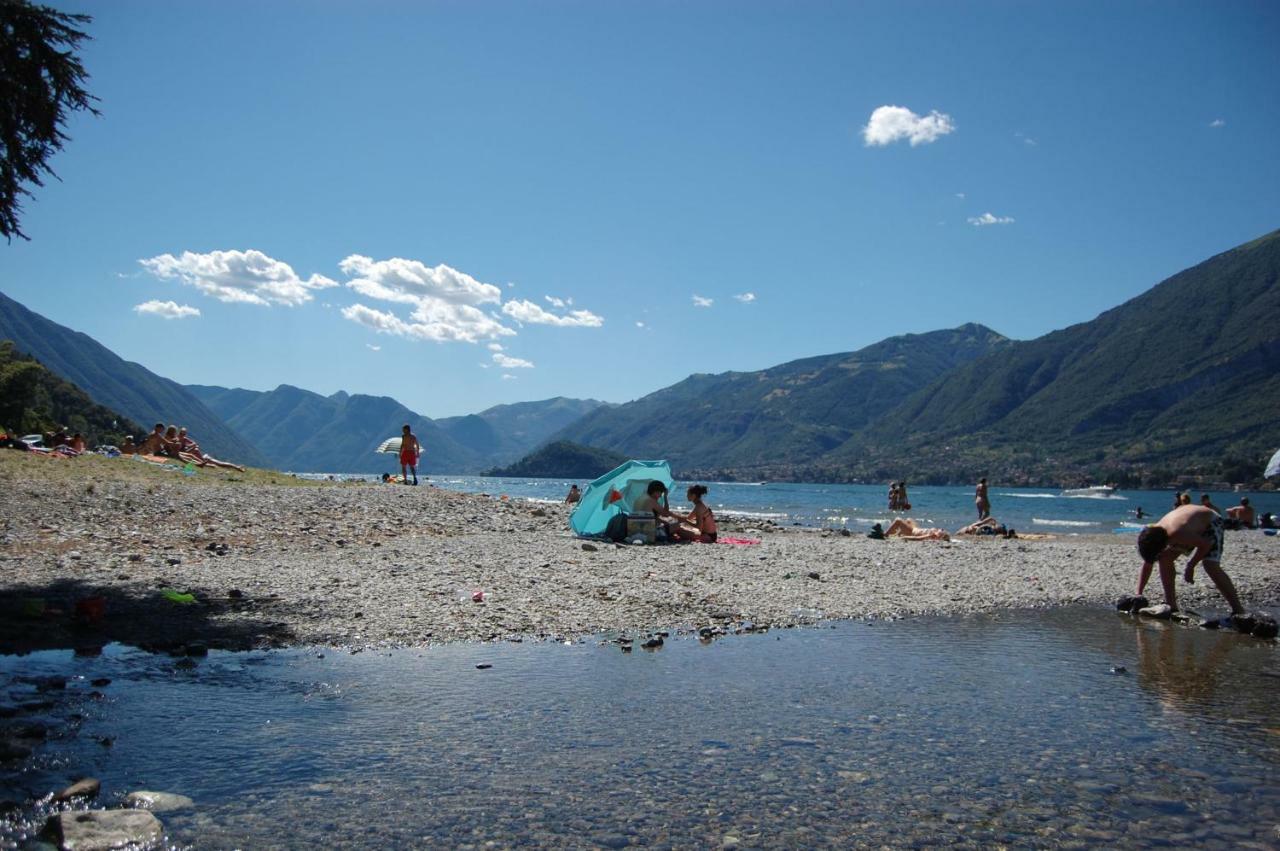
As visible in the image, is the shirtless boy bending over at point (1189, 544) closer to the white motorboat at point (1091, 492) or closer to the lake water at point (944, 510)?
the lake water at point (944, 510)

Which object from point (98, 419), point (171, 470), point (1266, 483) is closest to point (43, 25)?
point (171, 470)

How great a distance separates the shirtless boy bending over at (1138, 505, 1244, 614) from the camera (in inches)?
560

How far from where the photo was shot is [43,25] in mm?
13281

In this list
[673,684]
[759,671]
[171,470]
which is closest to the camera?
[673,684]

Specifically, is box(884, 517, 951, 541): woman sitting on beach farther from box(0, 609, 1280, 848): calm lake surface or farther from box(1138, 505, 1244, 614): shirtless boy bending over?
box(0, 609, 1280, 848): calm lake surface

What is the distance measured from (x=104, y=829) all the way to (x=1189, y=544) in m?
16.6

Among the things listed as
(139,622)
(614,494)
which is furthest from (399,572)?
(614,494)

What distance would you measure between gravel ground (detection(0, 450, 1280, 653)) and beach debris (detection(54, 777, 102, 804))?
15.5 feet

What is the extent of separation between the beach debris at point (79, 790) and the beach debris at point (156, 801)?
23 centimetres

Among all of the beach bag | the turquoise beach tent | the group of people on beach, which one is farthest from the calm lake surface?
the group of people on beach

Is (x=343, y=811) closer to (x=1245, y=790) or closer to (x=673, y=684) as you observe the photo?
(x=673, y=684)

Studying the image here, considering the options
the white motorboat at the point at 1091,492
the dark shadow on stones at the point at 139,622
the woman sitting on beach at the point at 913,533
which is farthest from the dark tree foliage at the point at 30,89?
the white motorboat at the point at 1091,492

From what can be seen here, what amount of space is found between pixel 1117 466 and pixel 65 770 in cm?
22541

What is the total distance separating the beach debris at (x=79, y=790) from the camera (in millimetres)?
5535
